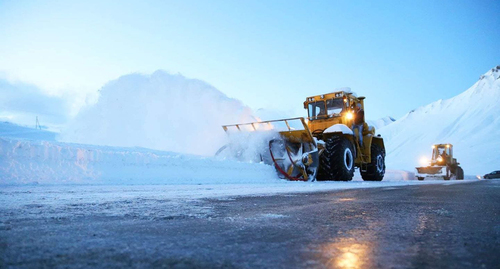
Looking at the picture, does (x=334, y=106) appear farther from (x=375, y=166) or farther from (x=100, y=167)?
(x=100, y=167)

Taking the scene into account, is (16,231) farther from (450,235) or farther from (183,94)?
(183,94)

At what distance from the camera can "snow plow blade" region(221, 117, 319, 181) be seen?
408 inches

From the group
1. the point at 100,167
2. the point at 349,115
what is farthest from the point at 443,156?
the point at 100,167

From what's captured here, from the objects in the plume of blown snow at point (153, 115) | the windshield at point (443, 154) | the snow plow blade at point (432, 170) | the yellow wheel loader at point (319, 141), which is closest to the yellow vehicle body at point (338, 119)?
the yellow wheel loader at point (319, 141)

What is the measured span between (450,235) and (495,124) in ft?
234

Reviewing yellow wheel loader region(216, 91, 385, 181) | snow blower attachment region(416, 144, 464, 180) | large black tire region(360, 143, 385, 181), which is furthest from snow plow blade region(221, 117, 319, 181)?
snow blower attachment region(416, 144, 464, 180)

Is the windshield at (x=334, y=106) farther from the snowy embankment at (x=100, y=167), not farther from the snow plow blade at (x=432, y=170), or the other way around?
the snow plow blade at (x=432, y=170)

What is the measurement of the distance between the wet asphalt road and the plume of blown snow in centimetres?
1151

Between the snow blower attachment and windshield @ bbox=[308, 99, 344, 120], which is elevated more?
windshield @ bbox=[308, 99, 344, 120]

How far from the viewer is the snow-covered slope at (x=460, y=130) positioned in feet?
168

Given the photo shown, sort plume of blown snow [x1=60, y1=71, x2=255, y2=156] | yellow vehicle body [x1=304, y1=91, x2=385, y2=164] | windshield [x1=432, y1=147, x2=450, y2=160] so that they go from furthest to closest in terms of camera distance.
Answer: windshield [x1=432, y1=147, x2=450, y2=160] < plume of blown snow [x1=60, y1=71, x2=255, y2=156] < yellow vehicle body [x1=304, y1=91, x2=385, y2=164]

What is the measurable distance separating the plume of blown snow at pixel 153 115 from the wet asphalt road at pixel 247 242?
11509mm

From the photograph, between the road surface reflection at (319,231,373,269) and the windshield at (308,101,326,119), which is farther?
the windshield at (308,101,326,119)

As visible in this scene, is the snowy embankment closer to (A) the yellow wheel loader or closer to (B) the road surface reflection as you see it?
(A) the yellow wheel loader
